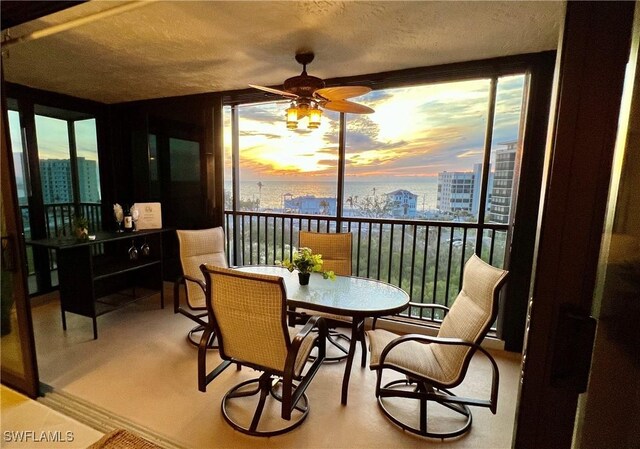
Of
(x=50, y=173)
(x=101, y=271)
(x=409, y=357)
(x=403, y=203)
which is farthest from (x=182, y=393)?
(x=50, y=173)

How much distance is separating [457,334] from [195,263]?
2.25m

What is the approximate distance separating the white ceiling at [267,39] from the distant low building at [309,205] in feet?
4.14

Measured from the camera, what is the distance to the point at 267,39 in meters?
2.08

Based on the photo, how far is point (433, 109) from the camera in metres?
2.92

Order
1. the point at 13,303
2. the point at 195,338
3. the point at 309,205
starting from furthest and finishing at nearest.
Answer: the point at 309,205
the point at 195,338
the point at 13,303

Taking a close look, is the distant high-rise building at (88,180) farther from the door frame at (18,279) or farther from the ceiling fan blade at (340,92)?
the ceiling fan blade at (340,92)

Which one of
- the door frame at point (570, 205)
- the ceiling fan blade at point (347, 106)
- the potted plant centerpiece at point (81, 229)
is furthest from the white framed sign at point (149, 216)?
the door frame at point (570, 205)

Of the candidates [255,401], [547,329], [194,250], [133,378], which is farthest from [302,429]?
[194,250]

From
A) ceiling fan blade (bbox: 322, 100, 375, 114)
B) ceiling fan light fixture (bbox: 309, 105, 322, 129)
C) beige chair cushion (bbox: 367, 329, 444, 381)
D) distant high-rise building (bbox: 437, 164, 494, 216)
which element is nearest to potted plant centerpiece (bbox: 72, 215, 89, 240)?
ceiling fan light fixture (bbox: 309, 105, 322, 129)

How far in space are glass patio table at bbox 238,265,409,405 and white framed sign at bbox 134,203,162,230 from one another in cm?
206

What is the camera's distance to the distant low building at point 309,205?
335cm

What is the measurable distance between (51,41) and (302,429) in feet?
10.3

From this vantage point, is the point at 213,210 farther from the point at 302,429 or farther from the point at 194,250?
the point at 302,429

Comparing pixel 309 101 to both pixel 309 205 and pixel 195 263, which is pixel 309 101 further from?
pixel 195 263
